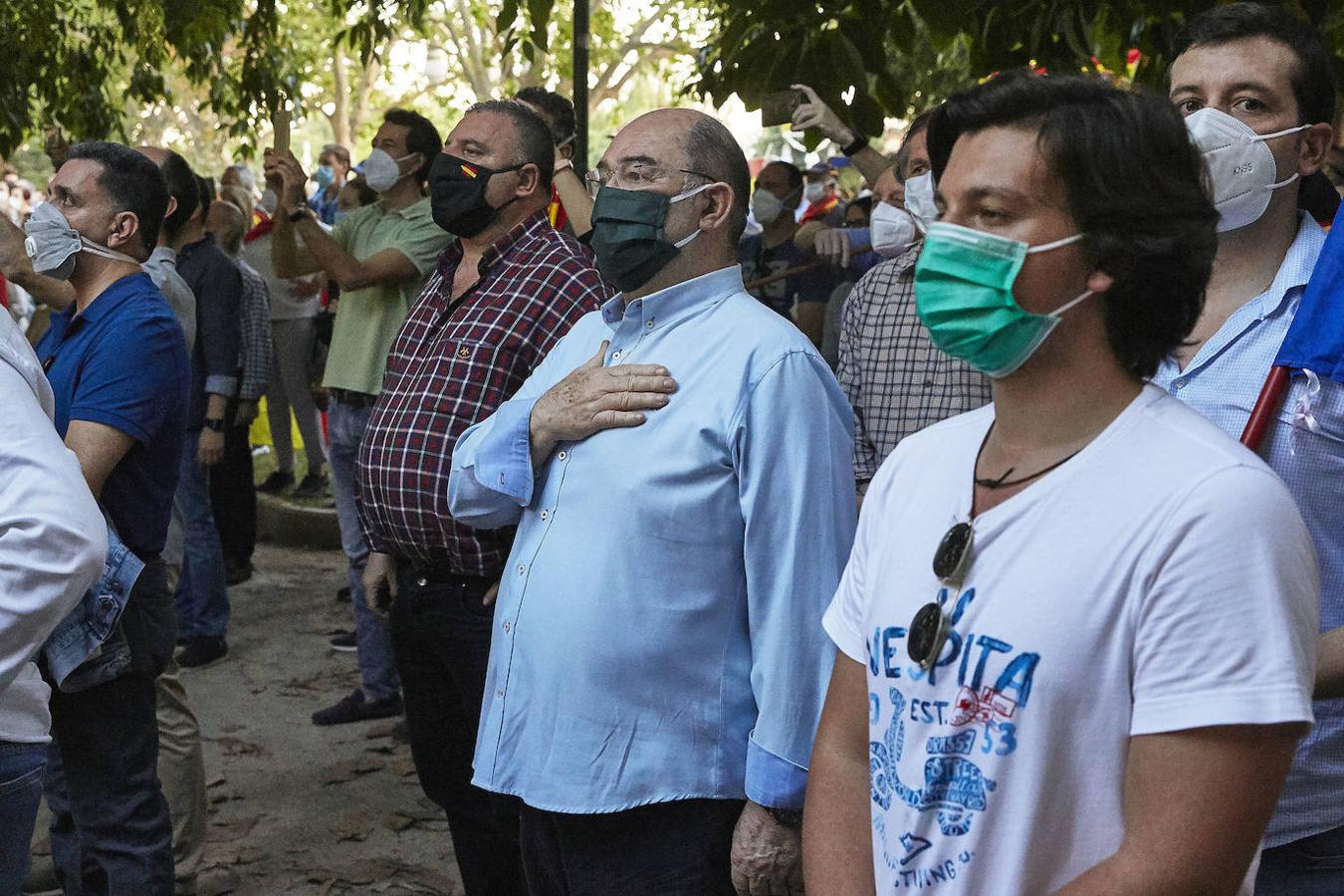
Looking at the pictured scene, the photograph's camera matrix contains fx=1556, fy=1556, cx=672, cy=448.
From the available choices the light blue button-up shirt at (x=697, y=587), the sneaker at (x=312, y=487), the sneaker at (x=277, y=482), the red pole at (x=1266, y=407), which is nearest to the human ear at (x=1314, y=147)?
the red pole at (x=1266, y=407)

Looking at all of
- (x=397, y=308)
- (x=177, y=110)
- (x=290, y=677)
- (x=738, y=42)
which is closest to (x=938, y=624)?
(x=738, y=42)

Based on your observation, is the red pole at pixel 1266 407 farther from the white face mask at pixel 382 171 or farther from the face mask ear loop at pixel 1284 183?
the white face mask at pixel 382 171

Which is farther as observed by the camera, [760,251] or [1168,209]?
[760,251]

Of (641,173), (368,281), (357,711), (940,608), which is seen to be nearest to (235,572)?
(357,711)

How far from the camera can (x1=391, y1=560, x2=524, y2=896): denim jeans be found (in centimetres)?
388

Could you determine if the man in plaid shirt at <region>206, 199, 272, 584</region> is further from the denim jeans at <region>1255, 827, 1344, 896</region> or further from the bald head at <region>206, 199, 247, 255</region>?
the denim jeans at <region>1255, 827, 1344, 896</region>

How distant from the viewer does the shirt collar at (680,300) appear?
3.00 m

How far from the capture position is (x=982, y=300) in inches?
71.2

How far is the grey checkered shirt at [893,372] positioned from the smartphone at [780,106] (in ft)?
1.84

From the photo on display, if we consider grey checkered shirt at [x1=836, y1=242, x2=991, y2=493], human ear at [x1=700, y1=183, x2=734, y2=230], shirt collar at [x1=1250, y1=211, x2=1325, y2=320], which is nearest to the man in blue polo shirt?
human ear at [x1=700, y1=183, x2=734, y2=230]

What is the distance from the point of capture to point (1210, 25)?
8.76 feet

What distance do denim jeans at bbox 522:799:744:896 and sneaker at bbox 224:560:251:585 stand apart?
6918 millimetres

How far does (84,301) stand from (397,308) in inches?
83.6

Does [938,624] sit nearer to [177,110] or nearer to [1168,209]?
[1168,209]
